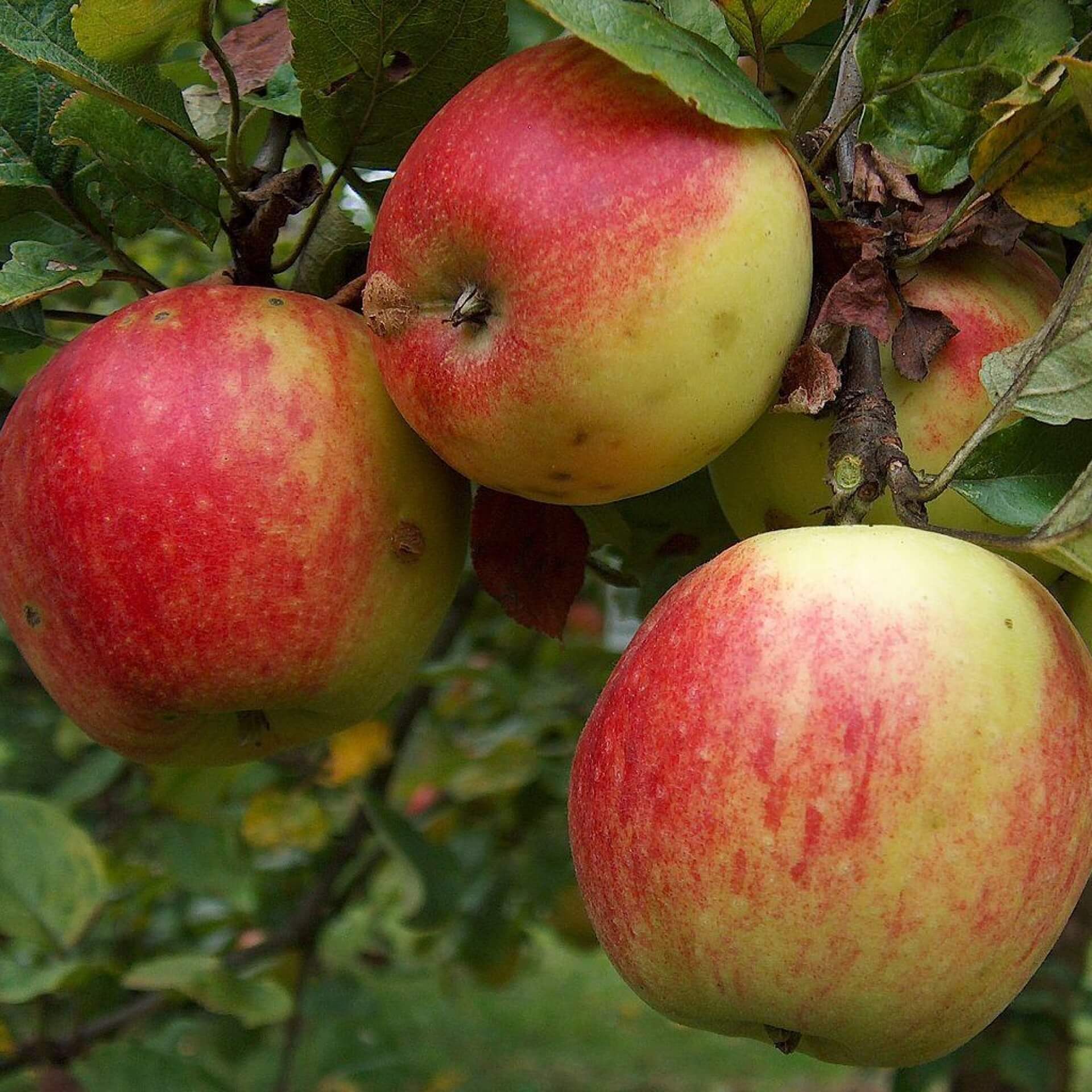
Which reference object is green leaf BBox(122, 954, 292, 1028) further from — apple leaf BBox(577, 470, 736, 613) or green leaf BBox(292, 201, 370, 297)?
green leaf BBox(292, 201, 370, 297)

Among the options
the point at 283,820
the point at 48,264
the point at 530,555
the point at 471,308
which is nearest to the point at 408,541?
the point at 530,555

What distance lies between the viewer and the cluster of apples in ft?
2.27

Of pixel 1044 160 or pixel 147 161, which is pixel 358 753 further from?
pixel 1044 160

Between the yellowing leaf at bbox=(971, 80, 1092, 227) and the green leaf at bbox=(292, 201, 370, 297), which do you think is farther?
the green leaf at bbox=(292, 201, 370, 297)

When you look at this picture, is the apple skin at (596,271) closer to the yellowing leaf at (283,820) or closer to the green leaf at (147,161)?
the green leaf at (147,161)

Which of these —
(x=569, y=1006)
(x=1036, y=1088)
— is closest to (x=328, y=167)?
(x=1036, y=1088)

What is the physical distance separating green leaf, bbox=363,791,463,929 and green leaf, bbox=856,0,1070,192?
121 cm

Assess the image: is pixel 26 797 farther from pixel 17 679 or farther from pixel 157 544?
pixel 17 679

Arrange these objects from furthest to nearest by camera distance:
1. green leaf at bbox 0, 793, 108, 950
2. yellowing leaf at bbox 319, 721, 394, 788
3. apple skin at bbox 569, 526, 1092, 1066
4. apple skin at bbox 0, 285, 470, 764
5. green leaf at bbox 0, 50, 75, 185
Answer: yellowing leaf at bbox 319, 721, 394, 788, green leaf at bbox 0, 793, 108, 950, green leaf at bbox 0, 50, 75, 185, apple skin at bbox 0, 285, 470, 764, apple skin at bbox 569, 526, 1092, 1066

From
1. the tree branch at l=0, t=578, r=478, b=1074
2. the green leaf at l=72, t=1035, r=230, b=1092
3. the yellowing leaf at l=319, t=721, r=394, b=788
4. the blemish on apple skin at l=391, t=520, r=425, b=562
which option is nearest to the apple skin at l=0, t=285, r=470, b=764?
the blemish on apple skin at l=391, t=520, r=425, b=562

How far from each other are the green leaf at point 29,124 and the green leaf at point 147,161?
0.18 ft

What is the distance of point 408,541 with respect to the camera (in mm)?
963

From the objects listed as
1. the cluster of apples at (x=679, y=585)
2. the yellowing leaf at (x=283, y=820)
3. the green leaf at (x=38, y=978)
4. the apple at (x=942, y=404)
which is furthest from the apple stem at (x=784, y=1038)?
the yellowing leaf at (x=283, y=820)

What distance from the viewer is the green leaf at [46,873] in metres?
1.64
